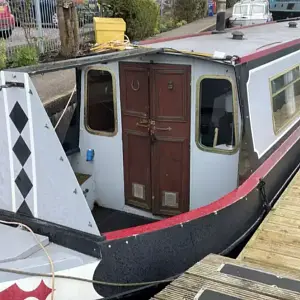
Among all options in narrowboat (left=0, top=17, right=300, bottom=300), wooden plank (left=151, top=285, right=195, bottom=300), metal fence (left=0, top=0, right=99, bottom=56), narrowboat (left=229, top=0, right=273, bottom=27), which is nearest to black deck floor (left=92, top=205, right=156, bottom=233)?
narrowboat (left=0, top=17, right=300, bottom=300)

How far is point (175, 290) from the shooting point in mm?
3203

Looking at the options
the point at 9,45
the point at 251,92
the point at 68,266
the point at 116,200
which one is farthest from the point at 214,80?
the point at 9,45

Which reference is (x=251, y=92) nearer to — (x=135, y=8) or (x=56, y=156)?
→ (x=56, y=156)

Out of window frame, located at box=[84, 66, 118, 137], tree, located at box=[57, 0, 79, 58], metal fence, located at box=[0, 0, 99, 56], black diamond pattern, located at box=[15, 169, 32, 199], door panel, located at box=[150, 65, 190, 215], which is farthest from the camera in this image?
metal fence, located at box=[0, 0, 99, 56]

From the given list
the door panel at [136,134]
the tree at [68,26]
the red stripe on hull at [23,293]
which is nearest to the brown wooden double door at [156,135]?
the door panel at [136,134]

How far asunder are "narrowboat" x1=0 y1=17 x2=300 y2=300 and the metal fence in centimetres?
518

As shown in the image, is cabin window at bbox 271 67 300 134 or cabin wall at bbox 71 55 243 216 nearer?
cabin wall at bbox 71 55 243 216

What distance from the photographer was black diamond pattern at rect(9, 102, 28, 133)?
3.07 metres

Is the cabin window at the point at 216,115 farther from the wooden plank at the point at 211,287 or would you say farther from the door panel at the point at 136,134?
the wooden plank at the point at 211,287

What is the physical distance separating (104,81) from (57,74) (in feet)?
16.7

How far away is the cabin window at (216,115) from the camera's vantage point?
14.2 ft

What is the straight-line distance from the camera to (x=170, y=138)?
4.67 metres

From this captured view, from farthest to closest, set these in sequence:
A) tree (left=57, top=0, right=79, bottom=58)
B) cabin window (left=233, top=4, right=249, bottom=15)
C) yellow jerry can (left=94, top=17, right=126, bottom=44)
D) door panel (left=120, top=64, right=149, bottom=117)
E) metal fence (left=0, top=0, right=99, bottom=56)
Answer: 1. cabin window (left=233, top=4, right=249, bottom=15)
2. metal fence (left=0, top=0, right=99, bottom=56)
3. tree (left=57, top=0, right=79, bottom=58)
4. yellow jerry can (left=94, top=17, right=126, bottom=44)
5. door panel (left=120, top=64, right=149, bottom=117)

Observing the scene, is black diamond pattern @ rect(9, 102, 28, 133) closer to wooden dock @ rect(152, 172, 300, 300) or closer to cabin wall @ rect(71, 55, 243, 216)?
wooden dock @ rect(152, 172, 300, 300)
